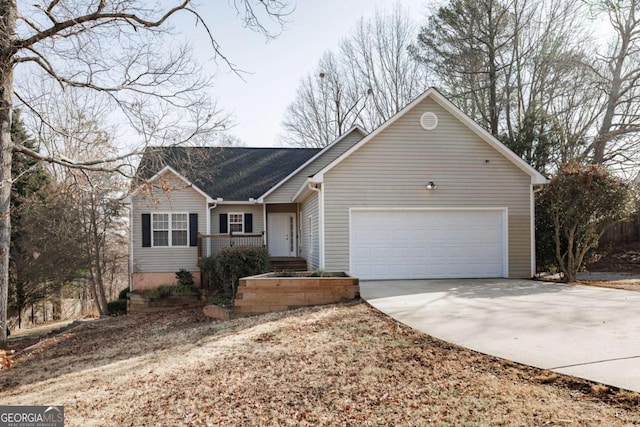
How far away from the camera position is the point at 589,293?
946cm

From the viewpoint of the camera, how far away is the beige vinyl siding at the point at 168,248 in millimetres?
15227

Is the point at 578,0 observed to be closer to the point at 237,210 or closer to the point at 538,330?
the point at 237,210

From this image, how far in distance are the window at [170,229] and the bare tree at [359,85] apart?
14.1m

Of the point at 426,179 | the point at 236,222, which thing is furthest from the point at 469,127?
the point at 236,222

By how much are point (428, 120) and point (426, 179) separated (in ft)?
5.38

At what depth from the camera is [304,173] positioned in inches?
661

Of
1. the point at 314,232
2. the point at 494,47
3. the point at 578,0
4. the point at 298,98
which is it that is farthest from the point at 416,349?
the point at 298,98

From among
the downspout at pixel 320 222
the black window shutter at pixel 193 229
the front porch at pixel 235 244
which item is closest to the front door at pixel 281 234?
the front porch at pixel 235 244

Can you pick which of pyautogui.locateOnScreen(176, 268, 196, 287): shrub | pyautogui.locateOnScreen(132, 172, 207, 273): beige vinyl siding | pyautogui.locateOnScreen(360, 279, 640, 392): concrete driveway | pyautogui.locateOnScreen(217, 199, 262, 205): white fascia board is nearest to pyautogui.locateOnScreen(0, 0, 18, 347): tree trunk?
pyautogui.locateOnScreen(132, 172, 207, 273): beige vinyl siding

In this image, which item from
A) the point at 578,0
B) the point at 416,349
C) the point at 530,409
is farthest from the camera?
the point at 578,0

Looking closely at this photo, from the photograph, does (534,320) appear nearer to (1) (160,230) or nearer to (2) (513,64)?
(1) (160,230)

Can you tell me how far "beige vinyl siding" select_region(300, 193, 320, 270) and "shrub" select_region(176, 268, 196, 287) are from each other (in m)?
4.00

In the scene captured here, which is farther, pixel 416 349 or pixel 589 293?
pixel 589 293

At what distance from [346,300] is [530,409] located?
17.9 feet
